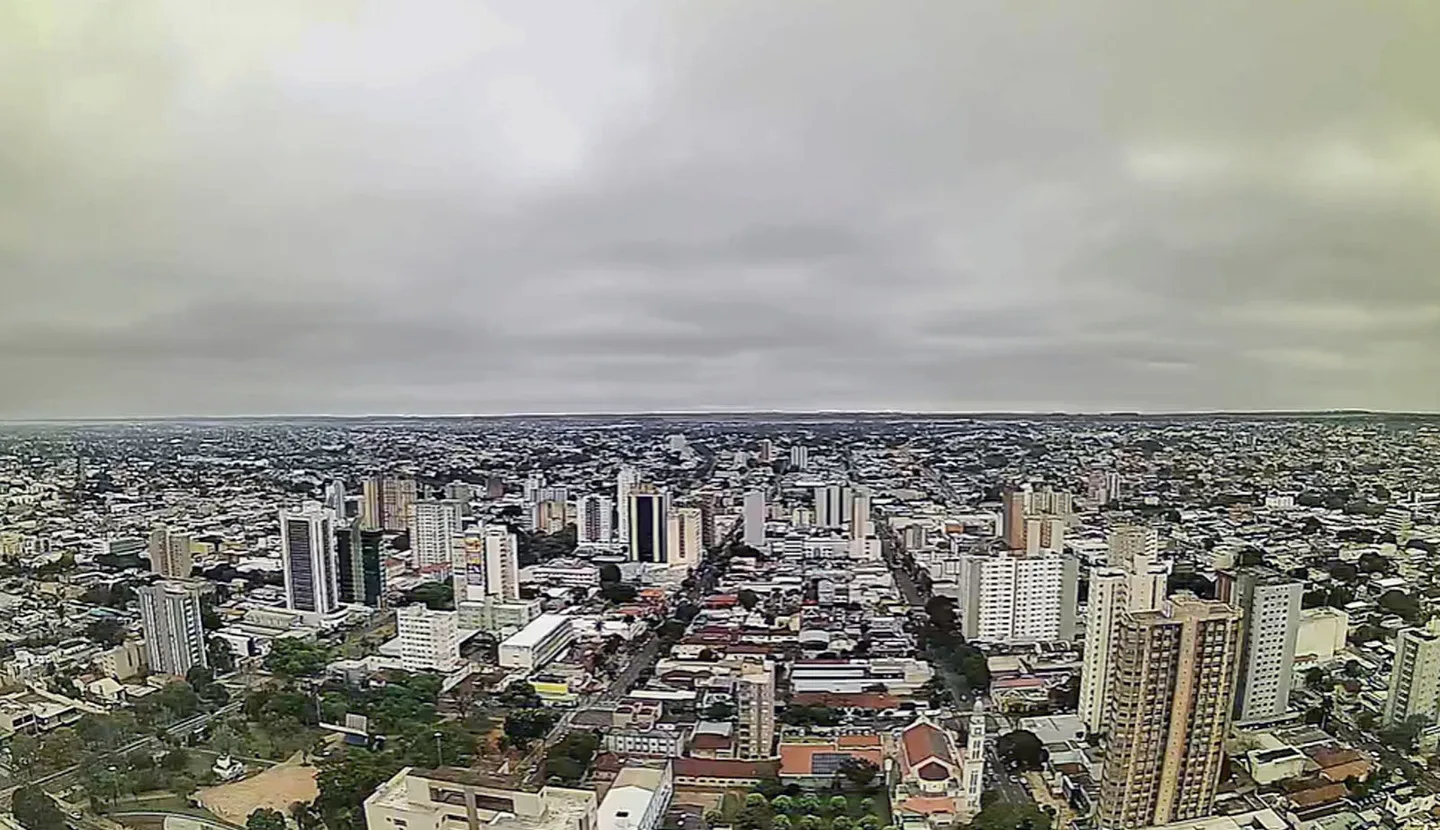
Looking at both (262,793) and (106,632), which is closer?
(262,793)

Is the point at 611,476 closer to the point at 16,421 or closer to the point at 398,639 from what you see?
the point at 398,639

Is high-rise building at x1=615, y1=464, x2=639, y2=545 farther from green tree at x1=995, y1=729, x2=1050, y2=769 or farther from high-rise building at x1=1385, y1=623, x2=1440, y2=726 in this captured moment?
high-rise building at x1=1385, y1=623, x2=1440, y2=726

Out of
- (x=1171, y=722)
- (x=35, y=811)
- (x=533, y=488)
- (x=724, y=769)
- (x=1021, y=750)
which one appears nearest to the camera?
(x=1171, y=722)

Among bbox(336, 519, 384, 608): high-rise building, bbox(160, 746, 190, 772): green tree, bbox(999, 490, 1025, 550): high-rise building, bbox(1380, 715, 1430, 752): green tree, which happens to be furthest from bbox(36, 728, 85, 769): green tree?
bbox(1380, 715, 1430, 752): green tree

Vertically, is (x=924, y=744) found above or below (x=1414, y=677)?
below

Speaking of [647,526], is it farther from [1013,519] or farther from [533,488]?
[1013,519]

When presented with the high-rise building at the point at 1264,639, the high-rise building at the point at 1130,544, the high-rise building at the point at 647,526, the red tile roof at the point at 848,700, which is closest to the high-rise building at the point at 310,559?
the high-rise building at the point at 647,526

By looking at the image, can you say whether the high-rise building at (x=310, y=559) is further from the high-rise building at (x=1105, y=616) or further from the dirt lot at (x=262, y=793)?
the high-rise building at (x=1105, y=616)

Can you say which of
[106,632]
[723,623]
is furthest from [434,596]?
[723,623]
